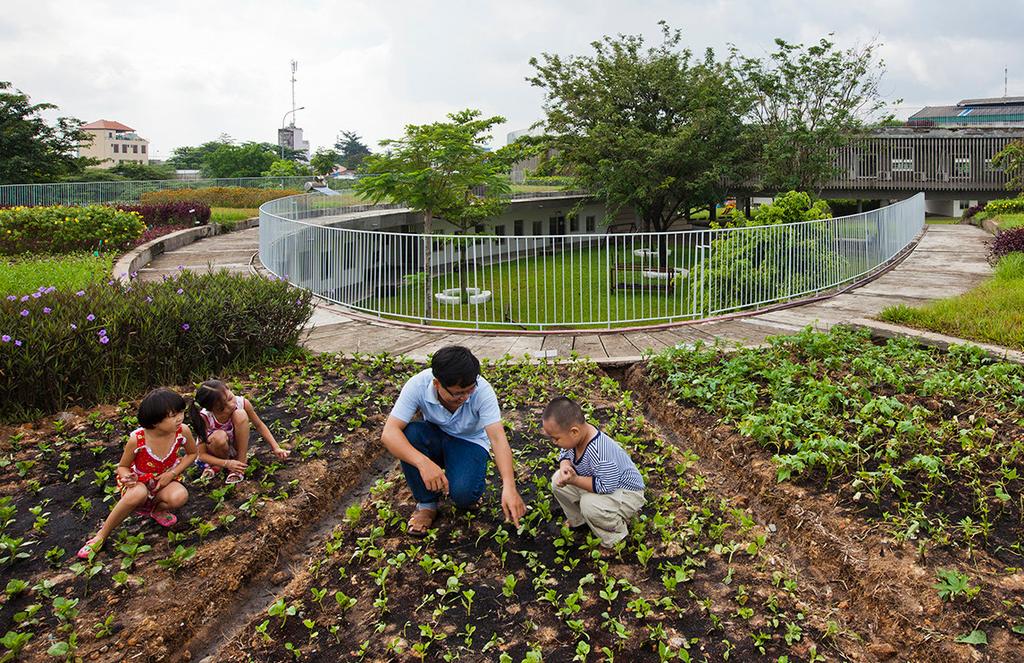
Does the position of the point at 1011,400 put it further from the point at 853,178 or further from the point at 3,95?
the point at 3,95

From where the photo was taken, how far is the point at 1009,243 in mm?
12594

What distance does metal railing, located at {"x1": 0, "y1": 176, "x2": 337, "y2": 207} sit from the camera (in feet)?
93.9

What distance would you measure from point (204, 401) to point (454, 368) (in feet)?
5.66

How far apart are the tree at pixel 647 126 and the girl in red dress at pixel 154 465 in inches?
723

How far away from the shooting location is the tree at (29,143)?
31.7 metres

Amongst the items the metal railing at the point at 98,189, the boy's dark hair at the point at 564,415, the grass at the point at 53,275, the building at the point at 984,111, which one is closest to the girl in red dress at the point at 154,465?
the boy's dark hair at the point at 564,415

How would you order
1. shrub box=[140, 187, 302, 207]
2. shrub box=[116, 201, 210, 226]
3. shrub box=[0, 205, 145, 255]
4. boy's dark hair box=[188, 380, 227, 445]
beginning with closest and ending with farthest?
boy's dark hair box=[188, 380, 227, 445]
shrub box=[0, 205, 145, 255]
shrub box=[116, 201, 210, 226]
shrub box=[140, 187, 302, 207]

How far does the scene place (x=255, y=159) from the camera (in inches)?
2352

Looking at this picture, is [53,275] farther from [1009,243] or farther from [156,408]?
[1009,243]

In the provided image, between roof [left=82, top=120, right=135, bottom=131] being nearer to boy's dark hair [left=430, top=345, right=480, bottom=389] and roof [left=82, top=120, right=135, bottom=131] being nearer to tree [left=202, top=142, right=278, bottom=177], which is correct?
tree [left=202, top=142, right=278, bottom=177]

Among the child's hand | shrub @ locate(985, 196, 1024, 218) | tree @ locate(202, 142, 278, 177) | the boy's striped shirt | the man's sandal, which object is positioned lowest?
the man's sandal

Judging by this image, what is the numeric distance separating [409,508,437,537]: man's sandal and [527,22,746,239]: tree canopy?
1795 cm

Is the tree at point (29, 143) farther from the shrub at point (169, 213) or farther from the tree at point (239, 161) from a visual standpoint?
the tree at point (239, 161)

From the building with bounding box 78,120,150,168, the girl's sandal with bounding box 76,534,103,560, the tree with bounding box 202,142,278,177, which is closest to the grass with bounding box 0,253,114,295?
the girl's sandal with bounding box 76,534,103,560
